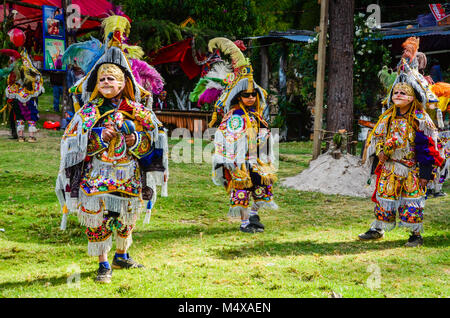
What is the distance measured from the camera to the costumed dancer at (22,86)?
1191cm

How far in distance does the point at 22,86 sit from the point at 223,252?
916 centimetres

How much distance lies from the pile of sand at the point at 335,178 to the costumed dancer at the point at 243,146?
3043 mm

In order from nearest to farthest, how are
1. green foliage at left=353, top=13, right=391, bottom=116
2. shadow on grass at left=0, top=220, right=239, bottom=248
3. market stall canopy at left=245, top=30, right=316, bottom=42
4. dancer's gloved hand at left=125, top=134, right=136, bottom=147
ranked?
dancer's gloved hand at left=125, top=134, right=136, bottom=147
shadow on grass at left=0, top=220, right=239, bottom=248
green foliage at left=353, top=13, right=391, bottom=116
market stall canopy at left=245, top=30, right=316, bottom=42

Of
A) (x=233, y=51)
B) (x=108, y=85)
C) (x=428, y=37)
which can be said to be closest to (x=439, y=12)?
(x=428, y=37)

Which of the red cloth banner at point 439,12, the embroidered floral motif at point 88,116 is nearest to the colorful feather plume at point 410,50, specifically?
the embroidered floral motif at point 88,116

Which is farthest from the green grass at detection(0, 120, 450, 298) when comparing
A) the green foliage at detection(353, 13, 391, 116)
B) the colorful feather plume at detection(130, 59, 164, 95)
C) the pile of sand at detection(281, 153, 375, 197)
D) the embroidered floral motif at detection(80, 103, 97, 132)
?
the green foliage at detection(353, 13, 391, 116)

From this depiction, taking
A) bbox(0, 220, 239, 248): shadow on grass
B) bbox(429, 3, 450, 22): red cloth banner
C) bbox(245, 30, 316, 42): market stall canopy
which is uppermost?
bbox(429, 3, 450, 22): red cloth banner

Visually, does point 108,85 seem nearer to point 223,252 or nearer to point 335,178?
point 223,252

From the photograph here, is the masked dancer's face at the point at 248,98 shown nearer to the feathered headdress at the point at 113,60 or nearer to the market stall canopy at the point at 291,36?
the feathered headdress at the point at 113,60

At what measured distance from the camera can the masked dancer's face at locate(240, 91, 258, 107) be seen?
604cm

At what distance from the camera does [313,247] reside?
543cm

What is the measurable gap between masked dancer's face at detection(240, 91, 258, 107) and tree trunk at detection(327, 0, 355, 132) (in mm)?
3928

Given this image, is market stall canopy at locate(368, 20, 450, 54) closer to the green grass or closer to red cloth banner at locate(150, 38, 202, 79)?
red cloth banner at locate(150, 38, 202, 79)

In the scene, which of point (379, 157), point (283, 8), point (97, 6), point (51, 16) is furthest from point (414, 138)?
point (283, 8)
